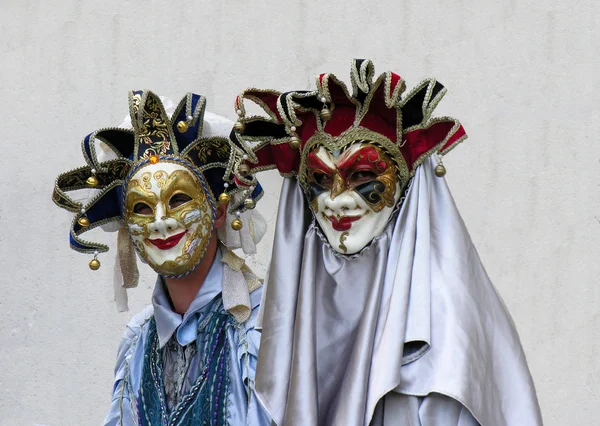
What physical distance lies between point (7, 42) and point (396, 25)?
1.89m

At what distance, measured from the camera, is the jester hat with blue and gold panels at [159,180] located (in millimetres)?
4934

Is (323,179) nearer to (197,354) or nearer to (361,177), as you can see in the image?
(361,177)

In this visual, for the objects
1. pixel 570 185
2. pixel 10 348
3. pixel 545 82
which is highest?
pixel 545 82

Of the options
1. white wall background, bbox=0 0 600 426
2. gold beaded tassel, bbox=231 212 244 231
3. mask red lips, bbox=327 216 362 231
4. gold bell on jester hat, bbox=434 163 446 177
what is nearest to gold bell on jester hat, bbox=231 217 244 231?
gold beaded tassel, bbox=231 212 244 231

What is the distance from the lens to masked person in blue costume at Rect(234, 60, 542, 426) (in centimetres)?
434

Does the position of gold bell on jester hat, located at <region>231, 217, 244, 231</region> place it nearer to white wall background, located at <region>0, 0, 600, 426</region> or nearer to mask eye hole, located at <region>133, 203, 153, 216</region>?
mask eye hole, located at <region>133, 203, 153, 216</region>

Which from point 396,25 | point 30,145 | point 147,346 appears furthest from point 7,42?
point 147,346

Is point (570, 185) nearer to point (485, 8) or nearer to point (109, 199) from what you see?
point (485, 8)

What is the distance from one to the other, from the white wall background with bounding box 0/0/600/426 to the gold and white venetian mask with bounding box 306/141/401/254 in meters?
1.84

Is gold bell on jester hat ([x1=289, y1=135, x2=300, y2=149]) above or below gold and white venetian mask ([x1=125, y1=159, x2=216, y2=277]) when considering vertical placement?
above

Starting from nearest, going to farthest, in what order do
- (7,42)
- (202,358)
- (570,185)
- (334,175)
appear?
(334,175), (202,358), (570,185), (7,42)

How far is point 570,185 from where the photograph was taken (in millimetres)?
6234

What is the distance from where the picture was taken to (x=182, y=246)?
4930mm

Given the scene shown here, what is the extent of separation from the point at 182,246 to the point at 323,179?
0.62 meters
